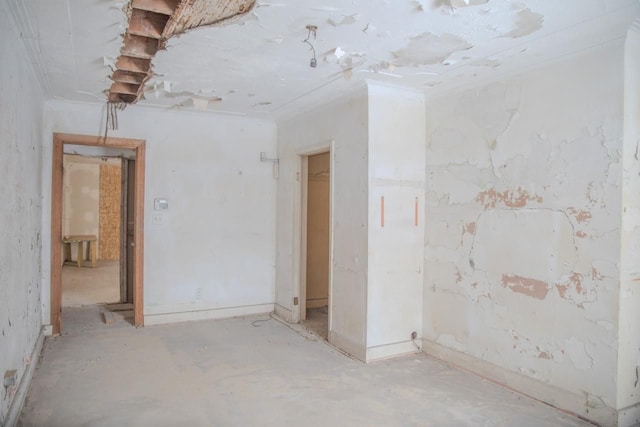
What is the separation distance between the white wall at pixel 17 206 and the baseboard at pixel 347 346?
94.6 inches

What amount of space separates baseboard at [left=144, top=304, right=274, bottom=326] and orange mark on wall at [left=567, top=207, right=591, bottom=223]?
3.52 meters

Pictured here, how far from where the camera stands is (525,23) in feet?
7.73

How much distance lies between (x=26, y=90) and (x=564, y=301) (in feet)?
12.9

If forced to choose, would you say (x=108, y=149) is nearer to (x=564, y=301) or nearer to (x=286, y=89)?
(x=286, y=89)

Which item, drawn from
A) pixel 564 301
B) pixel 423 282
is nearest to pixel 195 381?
pixel 423 282

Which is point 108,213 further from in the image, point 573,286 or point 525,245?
point 573,286

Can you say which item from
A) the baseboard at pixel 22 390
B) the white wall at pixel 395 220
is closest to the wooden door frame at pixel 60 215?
the baseboard at pixel 22 390

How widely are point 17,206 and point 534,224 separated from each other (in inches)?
134

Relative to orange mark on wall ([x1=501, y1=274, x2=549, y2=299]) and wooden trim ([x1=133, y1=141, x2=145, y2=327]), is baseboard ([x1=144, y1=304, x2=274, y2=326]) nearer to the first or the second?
wooden trim ([x1=133, y1=141, x2=145, y2=327])

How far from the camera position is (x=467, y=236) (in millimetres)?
3408

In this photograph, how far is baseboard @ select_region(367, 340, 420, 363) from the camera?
3.57 m

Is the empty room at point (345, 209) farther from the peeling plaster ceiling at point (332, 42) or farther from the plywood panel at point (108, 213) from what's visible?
the plywood panel at point (108, 213)

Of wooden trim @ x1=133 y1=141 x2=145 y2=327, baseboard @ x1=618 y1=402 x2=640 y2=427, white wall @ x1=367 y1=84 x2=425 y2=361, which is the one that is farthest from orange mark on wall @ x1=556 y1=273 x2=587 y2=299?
wooden trim @ x1=133 y1=141 x2=145 y2=327

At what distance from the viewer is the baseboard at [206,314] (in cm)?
462
